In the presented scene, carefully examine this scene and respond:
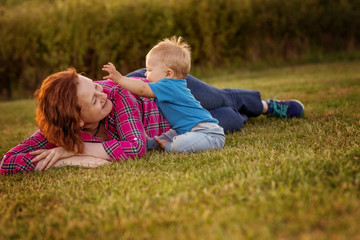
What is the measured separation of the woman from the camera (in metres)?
2.63

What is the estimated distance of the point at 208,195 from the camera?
181 centimetres

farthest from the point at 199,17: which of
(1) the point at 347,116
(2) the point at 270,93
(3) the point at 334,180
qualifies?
(3) the point at 334,180

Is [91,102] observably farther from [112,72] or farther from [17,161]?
[17,161]

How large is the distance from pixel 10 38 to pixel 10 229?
947 centimetres

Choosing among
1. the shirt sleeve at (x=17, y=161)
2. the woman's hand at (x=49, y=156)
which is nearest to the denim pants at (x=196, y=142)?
the woman's hand at (x=49, y=156)

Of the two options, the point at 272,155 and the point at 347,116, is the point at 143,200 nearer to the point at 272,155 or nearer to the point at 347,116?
the point at 272,155

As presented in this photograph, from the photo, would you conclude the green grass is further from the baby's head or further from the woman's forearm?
the baby's head

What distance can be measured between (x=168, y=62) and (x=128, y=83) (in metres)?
0.47

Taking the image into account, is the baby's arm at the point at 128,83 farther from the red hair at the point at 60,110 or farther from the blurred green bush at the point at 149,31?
the blurred green bush at the point at 149,31

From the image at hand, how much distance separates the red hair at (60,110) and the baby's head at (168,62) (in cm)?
68

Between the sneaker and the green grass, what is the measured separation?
3.23 ft

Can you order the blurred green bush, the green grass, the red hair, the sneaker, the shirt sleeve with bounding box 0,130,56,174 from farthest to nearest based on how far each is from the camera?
the blurred green bush, the sneaker, the shirt sleeve with bounding box 0,130,56,174, the red hair, the green grass

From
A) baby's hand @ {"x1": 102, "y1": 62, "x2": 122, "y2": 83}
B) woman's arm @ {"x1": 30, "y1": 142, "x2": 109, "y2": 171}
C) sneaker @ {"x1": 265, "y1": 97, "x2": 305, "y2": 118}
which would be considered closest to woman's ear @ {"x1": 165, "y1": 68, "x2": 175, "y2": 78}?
baby's hand @ {"x1": 102, "y1": 62, "x2": 122, "y2": 83}

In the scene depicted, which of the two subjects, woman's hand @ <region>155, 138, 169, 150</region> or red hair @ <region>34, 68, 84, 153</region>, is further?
woman's hand @ <region>155, 138, 169, 150</region>
